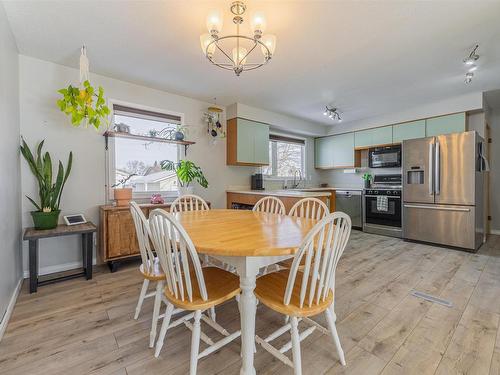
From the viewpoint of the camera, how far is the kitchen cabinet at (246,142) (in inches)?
163

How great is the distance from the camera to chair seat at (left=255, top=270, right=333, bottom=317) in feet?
3.89

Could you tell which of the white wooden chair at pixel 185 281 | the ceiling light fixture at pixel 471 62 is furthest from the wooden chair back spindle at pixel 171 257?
the ceiling light fixture at pixel 471 62

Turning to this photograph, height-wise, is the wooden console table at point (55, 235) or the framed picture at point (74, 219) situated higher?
the framed picture at point (74, 219)

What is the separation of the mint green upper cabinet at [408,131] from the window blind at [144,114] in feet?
13.2

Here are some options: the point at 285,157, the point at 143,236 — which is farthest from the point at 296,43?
the point at 285,157

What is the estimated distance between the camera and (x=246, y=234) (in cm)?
148

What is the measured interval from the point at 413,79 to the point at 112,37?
11.7 ft

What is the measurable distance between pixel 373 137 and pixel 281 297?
4654mm

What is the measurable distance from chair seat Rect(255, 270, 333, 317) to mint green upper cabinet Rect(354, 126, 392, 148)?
4.25 metres

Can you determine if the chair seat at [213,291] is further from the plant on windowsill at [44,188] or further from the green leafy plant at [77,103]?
the green leafy plant at [77,103]

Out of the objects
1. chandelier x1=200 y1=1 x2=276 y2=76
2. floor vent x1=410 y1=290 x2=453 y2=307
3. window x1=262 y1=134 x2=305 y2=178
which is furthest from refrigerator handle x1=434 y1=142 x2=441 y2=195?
chandelier x1=200 y1=1 x2=276 y2=76

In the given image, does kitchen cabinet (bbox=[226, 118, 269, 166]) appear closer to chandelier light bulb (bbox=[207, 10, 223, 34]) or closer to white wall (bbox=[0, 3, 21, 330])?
chandelier light bulb (bbox=[207, 10, 223, 34])

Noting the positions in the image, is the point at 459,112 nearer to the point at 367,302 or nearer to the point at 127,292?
the point at 367,302

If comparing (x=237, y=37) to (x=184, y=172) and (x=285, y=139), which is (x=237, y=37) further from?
(x=285, y=139)
